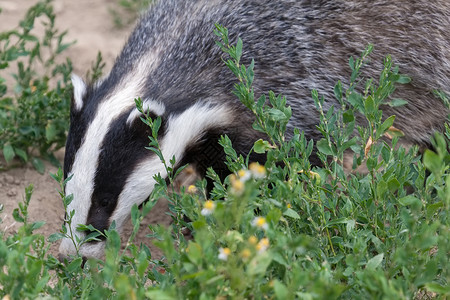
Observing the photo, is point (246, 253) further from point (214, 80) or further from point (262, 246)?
point (214, 80)

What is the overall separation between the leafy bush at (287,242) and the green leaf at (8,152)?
1212mm

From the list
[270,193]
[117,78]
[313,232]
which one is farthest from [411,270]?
[117,78]

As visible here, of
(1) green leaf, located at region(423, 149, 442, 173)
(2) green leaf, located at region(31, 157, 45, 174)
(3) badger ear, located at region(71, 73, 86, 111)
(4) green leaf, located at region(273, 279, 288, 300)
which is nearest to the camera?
(4) green leaf, located at region(273, 279, 288, 300)

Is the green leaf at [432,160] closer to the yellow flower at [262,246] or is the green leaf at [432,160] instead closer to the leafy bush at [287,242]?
the leafy bush at [287,242]

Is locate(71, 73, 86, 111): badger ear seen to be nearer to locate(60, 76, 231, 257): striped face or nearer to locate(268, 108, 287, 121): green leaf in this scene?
locate(60, 76, 231, 257): striped face

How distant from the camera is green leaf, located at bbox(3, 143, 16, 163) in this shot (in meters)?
3.64

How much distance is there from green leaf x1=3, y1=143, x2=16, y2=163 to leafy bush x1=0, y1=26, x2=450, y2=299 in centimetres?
121

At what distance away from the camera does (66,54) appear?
4.80 meters

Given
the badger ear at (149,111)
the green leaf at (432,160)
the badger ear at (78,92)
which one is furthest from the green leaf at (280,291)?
the badger ear at (78,92)

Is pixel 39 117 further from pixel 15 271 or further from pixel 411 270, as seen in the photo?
pixel 411 270

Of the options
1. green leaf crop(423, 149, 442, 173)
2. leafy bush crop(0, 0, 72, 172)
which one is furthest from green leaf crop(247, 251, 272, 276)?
leafy bush crop(0, 0, 72, 172)

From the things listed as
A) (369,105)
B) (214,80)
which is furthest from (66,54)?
(369,105)

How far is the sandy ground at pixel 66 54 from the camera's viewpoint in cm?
353

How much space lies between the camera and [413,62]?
3371 mm
